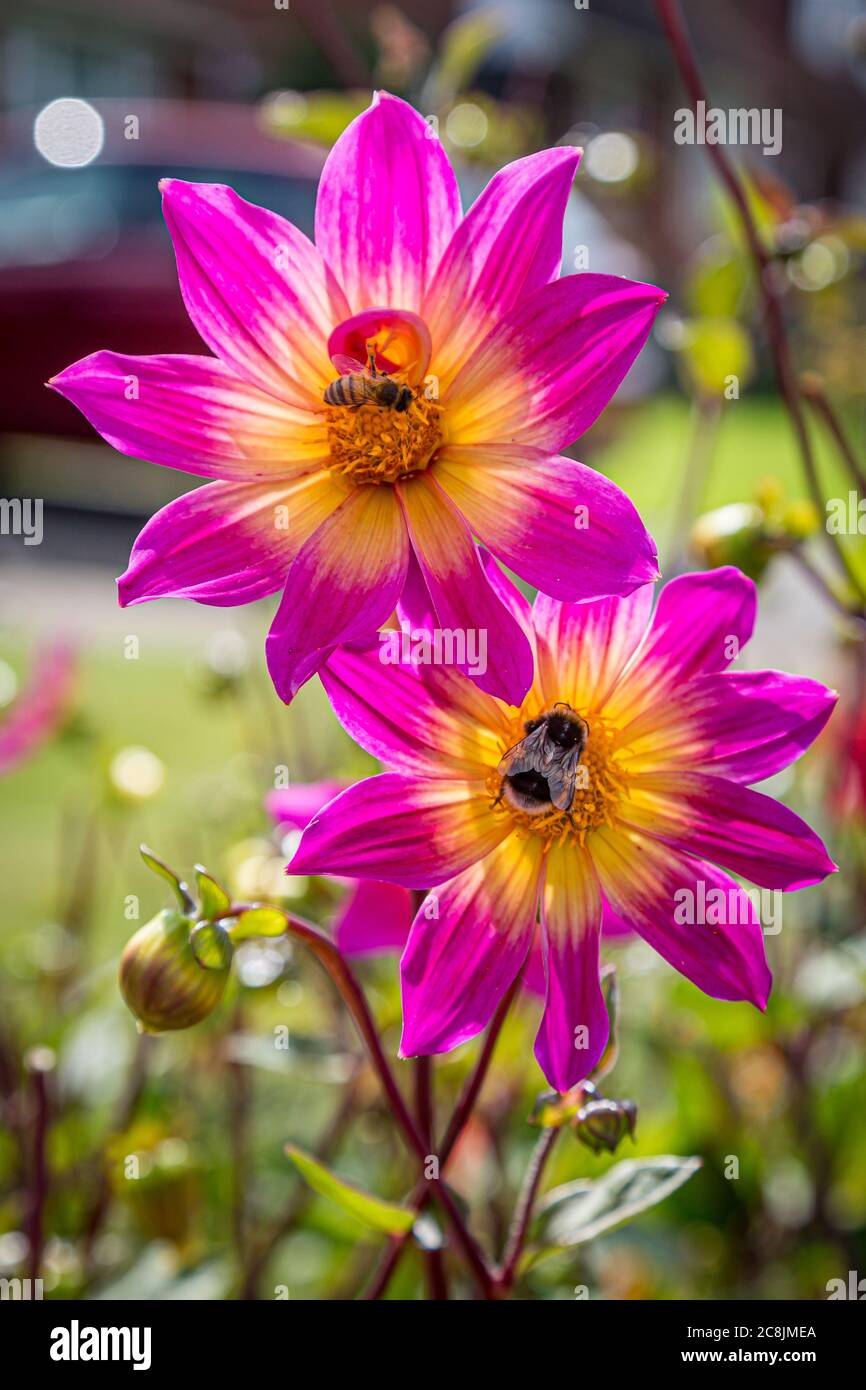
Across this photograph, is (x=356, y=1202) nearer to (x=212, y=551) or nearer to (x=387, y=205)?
(x=212, y=551)

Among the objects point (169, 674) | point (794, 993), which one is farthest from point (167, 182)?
point (169, 674)

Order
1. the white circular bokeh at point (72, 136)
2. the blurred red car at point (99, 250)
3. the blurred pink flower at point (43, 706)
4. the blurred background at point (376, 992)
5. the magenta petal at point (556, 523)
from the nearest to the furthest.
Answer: the magenta petal at point (556, 523) → the blurred background at point (376, 992) → the blurred pink flower at point (43, 706) → the blurred red car at point (99, 250) → the white circular bokeh at point (72, 136)

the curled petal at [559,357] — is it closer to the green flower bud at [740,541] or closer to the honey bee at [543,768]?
the honey bee at [543,768]

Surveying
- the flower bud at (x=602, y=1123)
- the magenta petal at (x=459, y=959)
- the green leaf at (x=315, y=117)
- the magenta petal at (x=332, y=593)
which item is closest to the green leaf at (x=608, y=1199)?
the flower bud at (x=602, y=1123)

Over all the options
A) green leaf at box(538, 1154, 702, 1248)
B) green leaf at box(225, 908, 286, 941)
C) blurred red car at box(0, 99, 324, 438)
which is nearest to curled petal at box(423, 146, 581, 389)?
green leaf at box(225, 908, 286, 941)

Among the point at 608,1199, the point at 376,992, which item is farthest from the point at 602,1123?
the point at 376,992

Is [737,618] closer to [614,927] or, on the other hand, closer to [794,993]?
[614,927]
